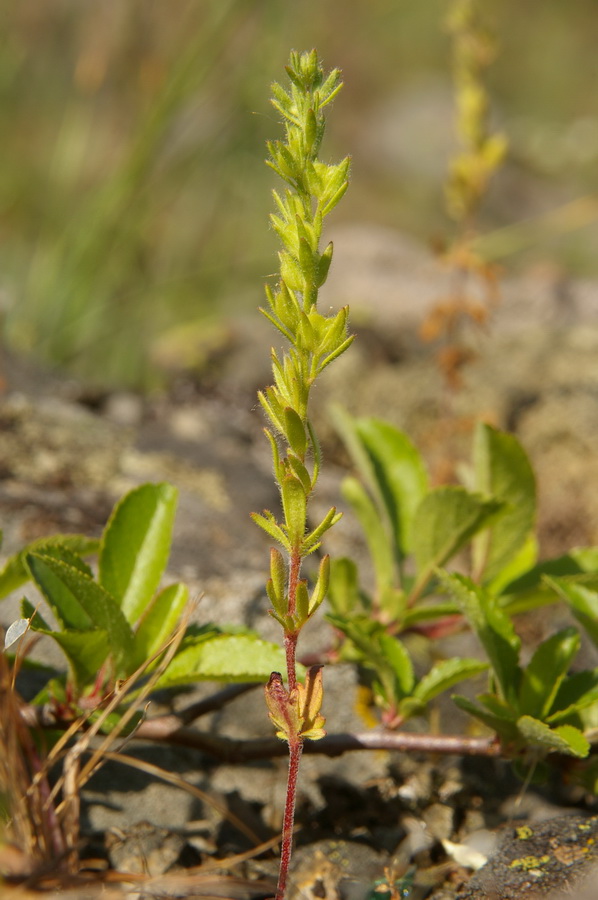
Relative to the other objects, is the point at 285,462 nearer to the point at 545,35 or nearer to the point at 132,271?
the point at 132,271

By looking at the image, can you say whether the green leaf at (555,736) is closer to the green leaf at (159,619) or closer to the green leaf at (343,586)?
the green leaf at (343,586)

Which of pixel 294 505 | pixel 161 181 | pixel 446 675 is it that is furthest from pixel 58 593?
pixel 161 181

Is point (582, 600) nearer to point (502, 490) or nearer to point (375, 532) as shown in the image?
point (502, 490)

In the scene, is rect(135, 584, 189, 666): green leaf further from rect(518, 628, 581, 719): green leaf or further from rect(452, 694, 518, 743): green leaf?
rect(518, 628, 581, 719): green leaf

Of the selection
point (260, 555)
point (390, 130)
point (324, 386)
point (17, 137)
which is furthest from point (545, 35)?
point (260, 555)

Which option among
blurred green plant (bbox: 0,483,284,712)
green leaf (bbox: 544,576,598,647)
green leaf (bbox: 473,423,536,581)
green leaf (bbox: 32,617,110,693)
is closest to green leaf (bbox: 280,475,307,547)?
blurred green plant (bbox: 0,483,284,712)
